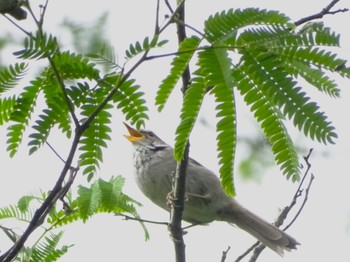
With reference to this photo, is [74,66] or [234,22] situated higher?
[234,22]

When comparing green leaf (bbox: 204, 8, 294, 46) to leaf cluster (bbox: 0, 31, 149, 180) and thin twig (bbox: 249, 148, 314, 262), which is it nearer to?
leaf cluster (bbox: 0, 31, 149, 180)

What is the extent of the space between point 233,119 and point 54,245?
147cm

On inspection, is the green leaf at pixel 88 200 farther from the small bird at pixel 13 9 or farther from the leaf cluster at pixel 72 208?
the small bird at pixel 13 9

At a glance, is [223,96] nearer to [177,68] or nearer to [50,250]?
[177,68]

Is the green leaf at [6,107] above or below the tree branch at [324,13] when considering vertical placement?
below

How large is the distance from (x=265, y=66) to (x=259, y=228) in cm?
483

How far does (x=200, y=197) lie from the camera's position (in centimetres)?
735

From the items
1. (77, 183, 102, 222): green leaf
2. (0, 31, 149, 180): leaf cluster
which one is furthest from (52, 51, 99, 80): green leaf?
(77, 183, 102, 222): green leaf

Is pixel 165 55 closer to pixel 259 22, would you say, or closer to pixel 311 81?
pixel 259 22

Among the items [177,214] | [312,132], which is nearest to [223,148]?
[312,132]

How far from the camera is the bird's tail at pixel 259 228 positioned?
716cm

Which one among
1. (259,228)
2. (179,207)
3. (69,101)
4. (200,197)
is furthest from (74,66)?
(259,228)

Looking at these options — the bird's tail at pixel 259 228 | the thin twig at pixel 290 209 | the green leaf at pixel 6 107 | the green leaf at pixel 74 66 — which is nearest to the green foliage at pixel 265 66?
the green leaf at pixel 74 66

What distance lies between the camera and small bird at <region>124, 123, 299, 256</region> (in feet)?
23.7
